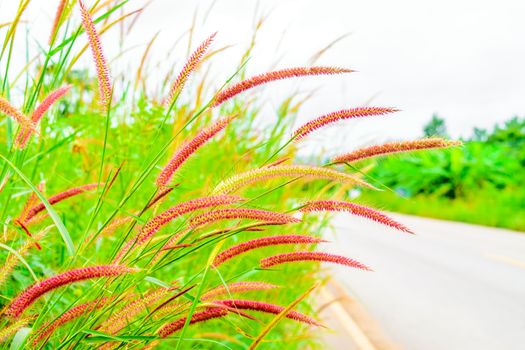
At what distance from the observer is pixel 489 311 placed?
6.90 m

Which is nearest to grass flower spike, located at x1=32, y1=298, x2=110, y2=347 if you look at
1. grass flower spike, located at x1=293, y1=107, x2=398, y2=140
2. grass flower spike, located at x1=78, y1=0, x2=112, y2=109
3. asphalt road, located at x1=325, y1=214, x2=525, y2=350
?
grass flower spike, located at x1=78, y1=0, x2=112, y2=109

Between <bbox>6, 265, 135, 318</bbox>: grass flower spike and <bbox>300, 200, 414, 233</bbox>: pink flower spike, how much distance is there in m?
0.39

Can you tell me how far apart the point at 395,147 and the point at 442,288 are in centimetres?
741

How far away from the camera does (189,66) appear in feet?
4.19

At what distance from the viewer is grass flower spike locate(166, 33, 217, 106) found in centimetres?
127

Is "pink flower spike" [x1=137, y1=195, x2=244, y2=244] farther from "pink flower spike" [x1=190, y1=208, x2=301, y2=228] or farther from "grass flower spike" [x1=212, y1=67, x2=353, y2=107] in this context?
"grass flower spike" [x1=212, y1=67, x2=353, y2=107]

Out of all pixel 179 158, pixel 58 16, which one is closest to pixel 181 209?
pixel 179 158

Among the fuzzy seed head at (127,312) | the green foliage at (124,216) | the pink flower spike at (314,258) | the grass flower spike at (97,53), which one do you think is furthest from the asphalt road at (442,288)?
the grass flower spike at (97,53)

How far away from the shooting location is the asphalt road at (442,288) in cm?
591

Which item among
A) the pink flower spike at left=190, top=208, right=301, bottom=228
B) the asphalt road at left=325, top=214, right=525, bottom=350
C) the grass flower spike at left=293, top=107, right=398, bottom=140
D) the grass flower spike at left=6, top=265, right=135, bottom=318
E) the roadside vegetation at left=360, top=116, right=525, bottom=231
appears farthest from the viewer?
the roadside vegetation at left=360, top=116, right=525, bottom=231

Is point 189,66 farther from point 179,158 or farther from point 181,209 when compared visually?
point 181,209

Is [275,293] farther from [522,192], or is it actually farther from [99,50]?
[522,192]

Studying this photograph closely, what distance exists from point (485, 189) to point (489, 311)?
17.4 meters

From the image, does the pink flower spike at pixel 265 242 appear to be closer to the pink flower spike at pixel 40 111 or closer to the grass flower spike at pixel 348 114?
the grass flower spike at pixel 348 114
